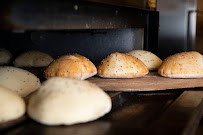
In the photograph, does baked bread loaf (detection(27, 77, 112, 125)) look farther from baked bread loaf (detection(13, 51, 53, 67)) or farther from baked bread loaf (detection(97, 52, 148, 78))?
baked bread loaf (detection(13, 51, 53, 67))

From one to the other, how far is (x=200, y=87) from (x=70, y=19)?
117 cm

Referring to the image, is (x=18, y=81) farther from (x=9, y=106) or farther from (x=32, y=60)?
(x=32, y=60)

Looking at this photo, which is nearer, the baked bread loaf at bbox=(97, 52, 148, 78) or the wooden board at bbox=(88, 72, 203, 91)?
the wooden board at bbox=(88, 72, 203, 91)

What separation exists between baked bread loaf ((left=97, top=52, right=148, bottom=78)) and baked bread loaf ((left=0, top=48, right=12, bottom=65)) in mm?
1177

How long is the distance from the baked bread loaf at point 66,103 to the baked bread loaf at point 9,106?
0.15ft

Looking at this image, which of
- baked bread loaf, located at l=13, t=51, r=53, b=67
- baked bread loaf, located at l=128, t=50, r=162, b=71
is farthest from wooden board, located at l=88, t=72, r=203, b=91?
baked bread loaf, located at l=13, t=51, r=53, b=67

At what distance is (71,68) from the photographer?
6.61 feet

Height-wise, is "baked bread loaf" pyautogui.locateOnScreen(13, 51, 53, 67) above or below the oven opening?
below

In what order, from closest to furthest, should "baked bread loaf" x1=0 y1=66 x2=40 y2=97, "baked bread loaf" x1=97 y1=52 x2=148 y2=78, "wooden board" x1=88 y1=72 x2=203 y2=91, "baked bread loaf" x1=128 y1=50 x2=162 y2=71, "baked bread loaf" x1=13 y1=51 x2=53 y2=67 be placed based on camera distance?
"baked bread loaf" x1=0 y1=66 x2=40 y2=97, "wooden board" x1=88 y1=72 x2=203 y2=91, "baked bread loaf" x1=97 y1=52 x2=148 y2=78, "baked bread loaf" x1=128 y1=50 x2=162 y2=71, "baked bread loaf" x1=13 y1=51 x2=53 y2=67

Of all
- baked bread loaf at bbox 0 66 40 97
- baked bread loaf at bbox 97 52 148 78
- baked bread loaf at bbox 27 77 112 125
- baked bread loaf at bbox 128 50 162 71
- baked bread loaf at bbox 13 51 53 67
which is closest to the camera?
baked bread loaf at bbox 27 77 112 125

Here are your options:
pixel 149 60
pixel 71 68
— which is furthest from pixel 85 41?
pixel 71 68

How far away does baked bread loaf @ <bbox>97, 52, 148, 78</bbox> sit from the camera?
2.21 meters

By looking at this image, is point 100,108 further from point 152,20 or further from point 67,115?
point 152,20

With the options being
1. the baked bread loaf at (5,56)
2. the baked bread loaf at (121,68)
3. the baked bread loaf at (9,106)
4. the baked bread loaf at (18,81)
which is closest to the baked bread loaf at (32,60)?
the baked bread loaf at (5,56)
